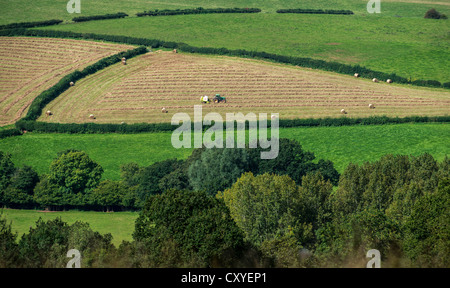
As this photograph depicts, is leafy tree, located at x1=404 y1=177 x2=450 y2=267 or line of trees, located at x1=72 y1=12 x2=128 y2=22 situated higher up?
line of trees, located at x1=72 y1=12 x2=128 y2=22

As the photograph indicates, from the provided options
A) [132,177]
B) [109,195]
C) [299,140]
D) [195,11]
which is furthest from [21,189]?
[195,11]

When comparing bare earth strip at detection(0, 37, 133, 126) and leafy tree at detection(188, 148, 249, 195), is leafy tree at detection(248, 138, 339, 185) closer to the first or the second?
leafy tree at detection(188, 148, 249, 195)

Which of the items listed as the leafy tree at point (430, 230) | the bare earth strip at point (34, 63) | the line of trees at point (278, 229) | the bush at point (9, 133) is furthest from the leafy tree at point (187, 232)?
the bare earth strip at point (34, 63)

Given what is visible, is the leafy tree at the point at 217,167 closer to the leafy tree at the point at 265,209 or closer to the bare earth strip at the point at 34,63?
the leafy tree at the point at 265,209

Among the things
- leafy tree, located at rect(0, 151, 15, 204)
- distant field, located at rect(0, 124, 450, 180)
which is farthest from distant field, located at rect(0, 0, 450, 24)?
leafy tree, located at rect(0, 151, 15, 204)
